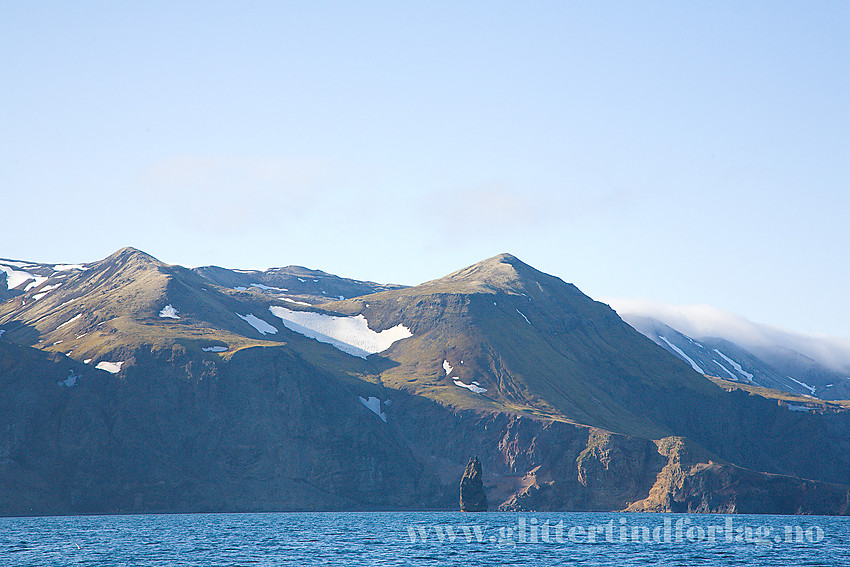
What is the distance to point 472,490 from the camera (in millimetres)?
196750

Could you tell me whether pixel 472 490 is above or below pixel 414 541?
above

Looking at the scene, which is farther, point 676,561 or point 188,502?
point 188,502

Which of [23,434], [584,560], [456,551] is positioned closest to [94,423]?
[23,434]

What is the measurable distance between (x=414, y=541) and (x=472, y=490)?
82.4 meters

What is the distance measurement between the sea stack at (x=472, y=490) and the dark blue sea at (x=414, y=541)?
2671cm

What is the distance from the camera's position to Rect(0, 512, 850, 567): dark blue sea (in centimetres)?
9362

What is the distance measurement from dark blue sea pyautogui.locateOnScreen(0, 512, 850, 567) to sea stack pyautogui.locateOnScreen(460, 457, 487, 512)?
26.7 meters

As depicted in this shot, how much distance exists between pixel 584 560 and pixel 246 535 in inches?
1955

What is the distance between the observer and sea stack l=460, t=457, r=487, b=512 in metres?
197

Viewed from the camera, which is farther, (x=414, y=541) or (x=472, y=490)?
(x=472, y=490)

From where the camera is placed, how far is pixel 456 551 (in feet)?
337

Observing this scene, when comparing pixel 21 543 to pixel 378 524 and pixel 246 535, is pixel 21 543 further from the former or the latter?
pixel 378 524

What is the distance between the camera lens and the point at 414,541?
11600 cm

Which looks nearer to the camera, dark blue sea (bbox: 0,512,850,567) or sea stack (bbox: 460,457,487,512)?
dark blue sea (bbox: 0,512,850,567)
